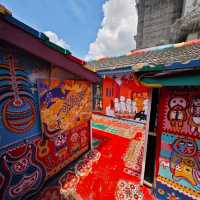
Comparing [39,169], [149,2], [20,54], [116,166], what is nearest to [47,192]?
[39,169]

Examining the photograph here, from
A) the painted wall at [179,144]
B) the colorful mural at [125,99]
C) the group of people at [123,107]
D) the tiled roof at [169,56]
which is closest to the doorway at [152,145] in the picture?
the painted wall at [179,144]

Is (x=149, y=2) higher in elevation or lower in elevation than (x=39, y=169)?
higher

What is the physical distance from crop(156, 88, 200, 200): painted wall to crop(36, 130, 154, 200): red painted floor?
56cm

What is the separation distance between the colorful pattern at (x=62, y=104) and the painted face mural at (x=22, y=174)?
489mm

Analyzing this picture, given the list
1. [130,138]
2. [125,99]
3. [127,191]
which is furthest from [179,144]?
[125,99]

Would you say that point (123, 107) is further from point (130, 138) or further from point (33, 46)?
point (33, 46)

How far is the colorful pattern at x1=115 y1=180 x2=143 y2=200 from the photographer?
2.09 m

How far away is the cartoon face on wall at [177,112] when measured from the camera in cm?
165

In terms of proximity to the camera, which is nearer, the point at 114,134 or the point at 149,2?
the point at 114,134

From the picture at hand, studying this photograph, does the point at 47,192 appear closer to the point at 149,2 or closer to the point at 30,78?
the point at 30,78

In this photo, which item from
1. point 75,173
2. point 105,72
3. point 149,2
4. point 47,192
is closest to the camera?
point 47,192

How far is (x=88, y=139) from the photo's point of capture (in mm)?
3553

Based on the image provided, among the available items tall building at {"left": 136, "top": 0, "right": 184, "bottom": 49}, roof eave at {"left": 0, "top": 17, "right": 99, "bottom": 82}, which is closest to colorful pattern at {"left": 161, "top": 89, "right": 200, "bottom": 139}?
roof eave at {"left": 0, "top": 17, "right": 99, "bottom": 82}

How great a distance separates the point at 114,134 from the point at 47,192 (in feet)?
9.79
